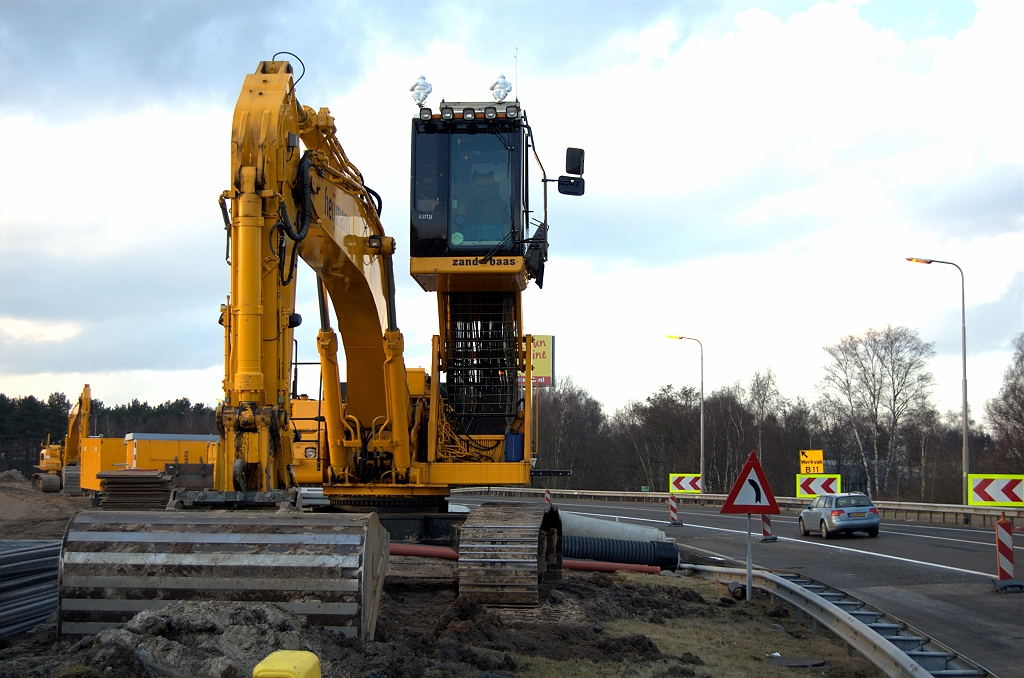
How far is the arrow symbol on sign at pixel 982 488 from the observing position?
2405 cm

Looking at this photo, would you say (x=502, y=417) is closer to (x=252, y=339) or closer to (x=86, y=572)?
(x=252, y=339)

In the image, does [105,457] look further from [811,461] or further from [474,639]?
[474,639]

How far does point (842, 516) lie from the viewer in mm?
24938

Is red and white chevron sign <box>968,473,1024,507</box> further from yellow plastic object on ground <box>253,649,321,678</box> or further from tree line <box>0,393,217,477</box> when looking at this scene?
tree line <box>0,393,217,477</box>

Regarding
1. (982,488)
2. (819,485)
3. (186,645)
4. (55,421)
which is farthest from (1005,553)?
(55,421)

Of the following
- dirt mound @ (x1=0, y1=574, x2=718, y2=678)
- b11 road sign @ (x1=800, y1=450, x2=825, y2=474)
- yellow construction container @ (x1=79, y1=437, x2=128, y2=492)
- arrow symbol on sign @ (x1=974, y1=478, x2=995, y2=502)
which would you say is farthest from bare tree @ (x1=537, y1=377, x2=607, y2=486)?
dirt mound @ (x1=0, y1=574, x2=718, y2=678)

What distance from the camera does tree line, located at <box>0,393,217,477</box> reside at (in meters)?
77.6

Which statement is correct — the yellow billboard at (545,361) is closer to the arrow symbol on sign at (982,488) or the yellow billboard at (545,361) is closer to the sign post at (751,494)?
the arrow symbol on sign at (982,488)

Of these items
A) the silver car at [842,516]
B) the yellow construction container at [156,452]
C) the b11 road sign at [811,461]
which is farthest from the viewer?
the b11 road sign at [811,461]

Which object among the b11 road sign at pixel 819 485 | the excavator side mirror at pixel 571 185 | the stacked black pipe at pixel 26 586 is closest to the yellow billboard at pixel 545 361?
the b11 road sign at pixel 819 485

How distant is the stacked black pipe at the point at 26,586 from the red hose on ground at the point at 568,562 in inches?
184

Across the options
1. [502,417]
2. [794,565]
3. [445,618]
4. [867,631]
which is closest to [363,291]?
[502,417]

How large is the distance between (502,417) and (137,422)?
320 feet

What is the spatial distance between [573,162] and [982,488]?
17.1 m
